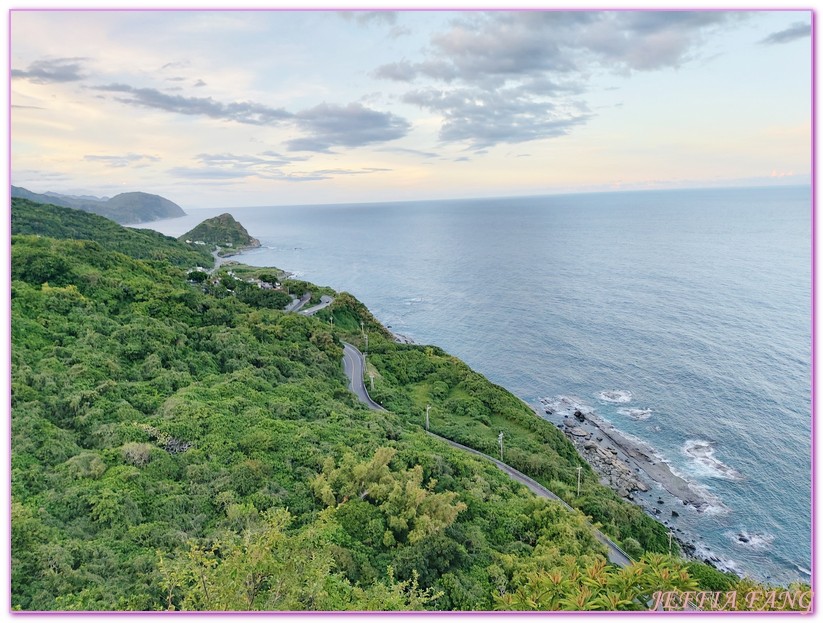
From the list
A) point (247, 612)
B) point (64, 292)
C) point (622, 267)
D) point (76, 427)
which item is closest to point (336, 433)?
point (76, 427)

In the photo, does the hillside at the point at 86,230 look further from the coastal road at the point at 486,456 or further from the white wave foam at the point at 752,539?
the white wave foam at the point at 752,539

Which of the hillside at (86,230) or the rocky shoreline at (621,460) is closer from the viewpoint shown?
the rocky shoreline at (621,460)

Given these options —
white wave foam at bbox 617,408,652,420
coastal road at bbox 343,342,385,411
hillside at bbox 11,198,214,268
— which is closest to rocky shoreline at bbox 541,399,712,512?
white wave foam at bbox 617,408,652,420

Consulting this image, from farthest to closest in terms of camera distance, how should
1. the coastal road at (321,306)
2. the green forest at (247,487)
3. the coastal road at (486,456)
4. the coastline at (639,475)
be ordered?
the coastal road at (321,306)
the coastline at (639,475)
the coastal road at (486,456)
the green forest at (247,487)

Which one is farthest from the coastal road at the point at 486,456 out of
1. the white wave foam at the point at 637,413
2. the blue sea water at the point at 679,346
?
the white wave foam at the point at 637,413

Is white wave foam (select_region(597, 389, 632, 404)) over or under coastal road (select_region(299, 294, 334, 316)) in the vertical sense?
under

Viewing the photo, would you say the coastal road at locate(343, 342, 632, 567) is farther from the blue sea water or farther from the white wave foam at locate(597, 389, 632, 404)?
the white wave foam at locate(597, 389, 632, 404)

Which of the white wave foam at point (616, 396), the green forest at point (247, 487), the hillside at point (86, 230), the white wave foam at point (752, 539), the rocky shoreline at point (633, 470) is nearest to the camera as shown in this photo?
the green forest at point (247, 487)

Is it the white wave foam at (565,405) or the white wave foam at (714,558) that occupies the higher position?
the white wave foam at (565,405)
